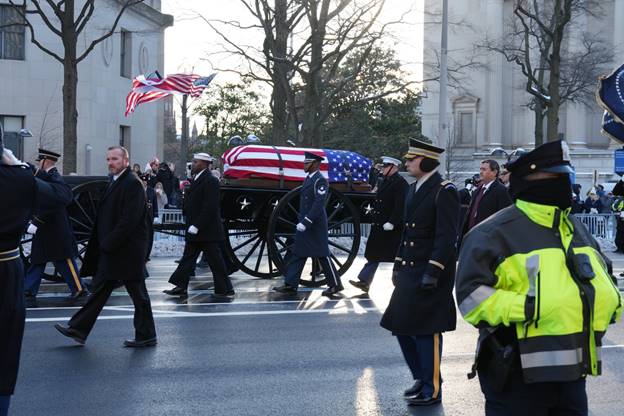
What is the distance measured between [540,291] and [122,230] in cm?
518

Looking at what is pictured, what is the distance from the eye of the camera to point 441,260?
21.0 feet

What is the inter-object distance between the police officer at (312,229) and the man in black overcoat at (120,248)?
11.3ft

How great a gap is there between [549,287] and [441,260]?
101 inches

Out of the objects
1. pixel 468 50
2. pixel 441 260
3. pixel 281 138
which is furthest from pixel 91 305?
pixel 468 50

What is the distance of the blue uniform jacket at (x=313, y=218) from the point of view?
1163 cm

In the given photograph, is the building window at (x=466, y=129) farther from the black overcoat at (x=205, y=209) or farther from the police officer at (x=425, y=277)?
the police officer at (x=425, y=277)

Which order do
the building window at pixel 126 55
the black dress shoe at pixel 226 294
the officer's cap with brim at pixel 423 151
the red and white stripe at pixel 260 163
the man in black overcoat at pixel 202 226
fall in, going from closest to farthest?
the officer's cap with brim at pixel 423 151 → the man in black overcoat at pixel 202 226 → the black dress shoe at pixel 226 294 → the red and white stripe at pixel 260 163 → the building window at pixel 126 55

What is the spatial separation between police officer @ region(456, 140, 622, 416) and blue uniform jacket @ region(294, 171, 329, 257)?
7569mm

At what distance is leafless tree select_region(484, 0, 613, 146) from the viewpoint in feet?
107

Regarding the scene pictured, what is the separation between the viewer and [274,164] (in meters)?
12.9

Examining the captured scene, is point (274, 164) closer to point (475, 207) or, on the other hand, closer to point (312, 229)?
point (312, 229)

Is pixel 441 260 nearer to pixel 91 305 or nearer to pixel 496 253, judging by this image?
pixel 496 253

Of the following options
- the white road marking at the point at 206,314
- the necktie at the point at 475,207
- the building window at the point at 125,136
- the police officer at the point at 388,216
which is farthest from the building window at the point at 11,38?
the necktie at the point at 475,207

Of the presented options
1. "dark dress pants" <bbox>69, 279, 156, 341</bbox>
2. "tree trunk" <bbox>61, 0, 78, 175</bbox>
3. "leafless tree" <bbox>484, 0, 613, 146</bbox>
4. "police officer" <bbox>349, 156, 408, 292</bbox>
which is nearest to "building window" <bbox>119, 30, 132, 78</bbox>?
"tree trunk" <bbox>61, 0, 78, 175</bbox>
